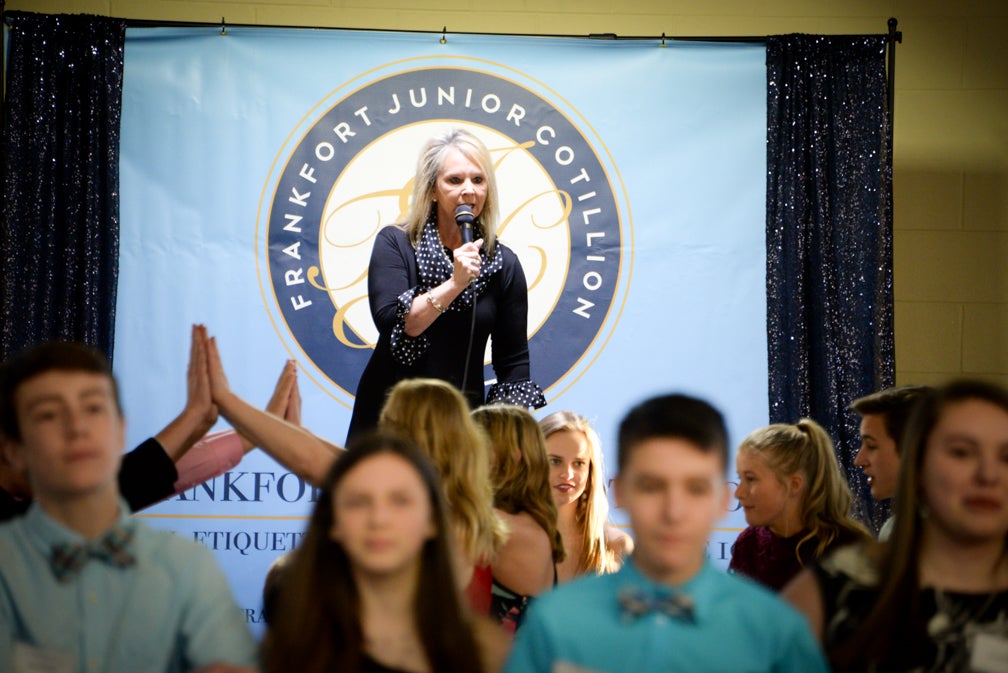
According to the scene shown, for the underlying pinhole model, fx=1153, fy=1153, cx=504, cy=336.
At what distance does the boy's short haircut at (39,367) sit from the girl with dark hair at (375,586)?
46 cm

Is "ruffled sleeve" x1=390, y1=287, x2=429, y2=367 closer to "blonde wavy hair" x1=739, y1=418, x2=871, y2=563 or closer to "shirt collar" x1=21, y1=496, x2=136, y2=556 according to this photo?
"blonde wavy hair" x1=739, y1=418, x2=871, y2=563

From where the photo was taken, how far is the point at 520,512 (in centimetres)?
296

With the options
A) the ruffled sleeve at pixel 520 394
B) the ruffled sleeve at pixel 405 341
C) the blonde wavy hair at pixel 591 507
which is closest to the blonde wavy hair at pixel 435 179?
the ruffled sleeve at pixel 405 341

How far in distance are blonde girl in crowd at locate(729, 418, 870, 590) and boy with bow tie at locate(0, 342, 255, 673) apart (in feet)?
6.09

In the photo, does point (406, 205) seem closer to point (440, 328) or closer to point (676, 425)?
point (440, 328)

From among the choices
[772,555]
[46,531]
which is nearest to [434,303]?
[772,555]

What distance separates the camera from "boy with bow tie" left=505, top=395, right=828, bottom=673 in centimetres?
173

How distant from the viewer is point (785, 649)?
1733 mm

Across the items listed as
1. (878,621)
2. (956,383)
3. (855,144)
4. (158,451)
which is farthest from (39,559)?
(855,144)

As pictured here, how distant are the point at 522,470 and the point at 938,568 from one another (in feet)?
4.36

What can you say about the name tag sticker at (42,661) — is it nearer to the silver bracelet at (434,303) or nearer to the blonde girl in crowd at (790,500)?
the blonde girl in crowd at (790,500)

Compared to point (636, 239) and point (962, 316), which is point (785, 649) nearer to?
point (636, 239)

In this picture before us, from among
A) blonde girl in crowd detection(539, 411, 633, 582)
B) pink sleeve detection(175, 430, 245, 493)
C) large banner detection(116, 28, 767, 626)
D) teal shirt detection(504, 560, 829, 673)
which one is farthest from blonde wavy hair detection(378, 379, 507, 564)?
large banner detection(116, 28, 767, 626)

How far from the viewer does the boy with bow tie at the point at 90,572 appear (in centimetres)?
181
